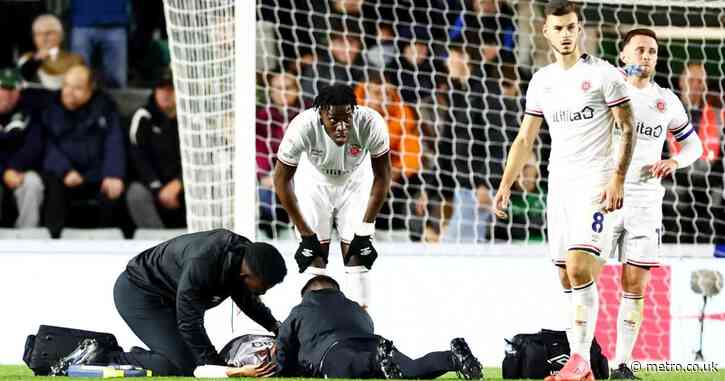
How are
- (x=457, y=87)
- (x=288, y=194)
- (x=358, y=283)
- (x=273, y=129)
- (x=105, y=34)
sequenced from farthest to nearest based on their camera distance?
(x=105, y=34)
(x=457, y=87)
(x=273, y=129)
(x=358, y=283)
(x=288, y=194)

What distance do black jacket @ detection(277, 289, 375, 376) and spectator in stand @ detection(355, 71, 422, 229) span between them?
3.67m

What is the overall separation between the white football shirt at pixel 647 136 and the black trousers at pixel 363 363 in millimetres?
1532

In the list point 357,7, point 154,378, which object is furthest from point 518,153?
point 357,7

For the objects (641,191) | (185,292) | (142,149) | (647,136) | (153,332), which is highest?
(142,149)

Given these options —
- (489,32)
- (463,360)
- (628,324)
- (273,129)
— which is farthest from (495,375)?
(489,32)

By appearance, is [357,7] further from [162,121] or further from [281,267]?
[281,267]

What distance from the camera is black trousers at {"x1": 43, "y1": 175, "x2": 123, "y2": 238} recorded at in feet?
37.6

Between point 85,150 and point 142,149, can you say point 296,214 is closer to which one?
point 142,149

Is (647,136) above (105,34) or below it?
below

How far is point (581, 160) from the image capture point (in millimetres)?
7457

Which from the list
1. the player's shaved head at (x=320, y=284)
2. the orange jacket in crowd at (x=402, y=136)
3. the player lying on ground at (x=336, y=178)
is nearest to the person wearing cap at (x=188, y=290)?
the player's shaved head at (x=320, y=284)

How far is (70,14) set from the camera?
12500 millimetres

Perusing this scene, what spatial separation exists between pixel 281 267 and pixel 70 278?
2732mm

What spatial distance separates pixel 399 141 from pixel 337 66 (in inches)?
28.2
